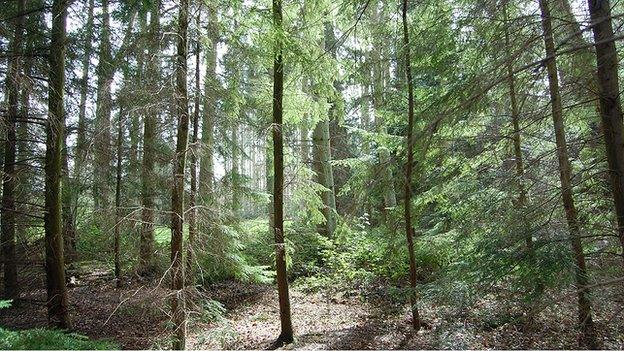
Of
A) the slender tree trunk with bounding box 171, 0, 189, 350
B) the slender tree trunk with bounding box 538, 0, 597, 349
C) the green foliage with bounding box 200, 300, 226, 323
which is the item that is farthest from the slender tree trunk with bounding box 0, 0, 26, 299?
the slender tree trunk with bounding box 538, 0, 597, 349

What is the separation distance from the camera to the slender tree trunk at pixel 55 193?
7484 mm

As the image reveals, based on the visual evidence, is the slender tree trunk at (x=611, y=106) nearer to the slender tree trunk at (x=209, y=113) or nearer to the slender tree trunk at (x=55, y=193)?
the slender tree trunk at (x=209, y=113)

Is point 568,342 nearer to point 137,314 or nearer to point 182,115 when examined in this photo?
point 182,115

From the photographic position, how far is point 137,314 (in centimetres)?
923

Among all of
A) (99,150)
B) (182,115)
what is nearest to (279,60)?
(182,115)

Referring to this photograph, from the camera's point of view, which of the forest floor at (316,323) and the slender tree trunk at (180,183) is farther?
the forest floor at (316,323)

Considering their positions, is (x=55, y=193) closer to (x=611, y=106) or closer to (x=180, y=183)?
(x=180, y=183)

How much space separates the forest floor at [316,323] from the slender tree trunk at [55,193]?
0.43m

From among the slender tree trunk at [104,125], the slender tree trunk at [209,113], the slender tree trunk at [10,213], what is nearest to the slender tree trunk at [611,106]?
the slender tree trunk at [209,113]

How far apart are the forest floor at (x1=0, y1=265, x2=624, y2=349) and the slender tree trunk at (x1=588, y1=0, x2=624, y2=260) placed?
70.3 inches

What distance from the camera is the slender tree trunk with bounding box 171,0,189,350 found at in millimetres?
5863

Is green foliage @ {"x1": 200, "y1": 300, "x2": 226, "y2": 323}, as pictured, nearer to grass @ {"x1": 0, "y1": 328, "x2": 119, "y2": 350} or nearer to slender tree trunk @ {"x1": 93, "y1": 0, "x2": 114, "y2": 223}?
grass @ {"x1": 0, "y1": 328, "x2": 119, "y2": 350}

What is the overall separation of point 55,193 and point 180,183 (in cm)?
329

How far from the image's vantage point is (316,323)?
8820 mm
